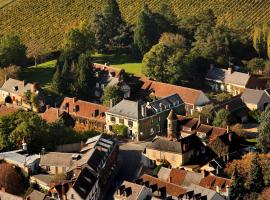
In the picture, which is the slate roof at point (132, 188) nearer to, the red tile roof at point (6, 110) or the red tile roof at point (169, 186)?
the red tile roof at point (169, 186)

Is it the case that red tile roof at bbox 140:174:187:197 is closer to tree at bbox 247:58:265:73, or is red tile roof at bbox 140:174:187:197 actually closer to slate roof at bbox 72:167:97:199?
slate roof at bbox 72:167:97:199

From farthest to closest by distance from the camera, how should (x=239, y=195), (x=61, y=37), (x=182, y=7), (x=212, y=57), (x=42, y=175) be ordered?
(x=182, y=7) → (x=61, y=37) → (x=212, y=57) → (x=42, y=175) → (x=239, y=195)

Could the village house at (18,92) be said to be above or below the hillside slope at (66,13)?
below

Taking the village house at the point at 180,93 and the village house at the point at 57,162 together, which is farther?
the village house at the point at 180,93

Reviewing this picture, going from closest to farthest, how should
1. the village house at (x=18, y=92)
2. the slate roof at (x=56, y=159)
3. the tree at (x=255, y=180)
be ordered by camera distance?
the tree at (x=255, y=180) < the slate roof at (x=56, y=159) < the village house at (x=18, y=92)

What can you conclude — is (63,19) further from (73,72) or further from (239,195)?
(239,195)

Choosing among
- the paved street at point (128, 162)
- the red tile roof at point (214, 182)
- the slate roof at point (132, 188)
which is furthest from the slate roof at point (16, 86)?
the red tile roof at point (214, 182)

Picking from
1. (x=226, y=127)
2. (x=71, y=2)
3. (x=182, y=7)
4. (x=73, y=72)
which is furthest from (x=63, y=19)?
(x=226, y=127)
